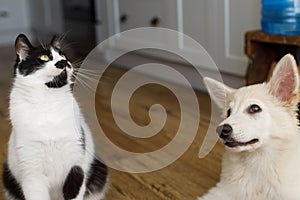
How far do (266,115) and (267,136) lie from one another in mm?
54

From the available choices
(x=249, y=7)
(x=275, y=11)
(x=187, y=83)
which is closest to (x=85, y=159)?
(x=275, y=11)

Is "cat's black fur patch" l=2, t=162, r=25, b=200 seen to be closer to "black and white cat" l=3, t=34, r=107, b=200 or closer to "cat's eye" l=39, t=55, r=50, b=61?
"black and white cat" l=3, t=34, r=107, b=200

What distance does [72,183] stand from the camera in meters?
1.18

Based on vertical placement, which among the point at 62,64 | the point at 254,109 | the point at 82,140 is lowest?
the point at 82,140

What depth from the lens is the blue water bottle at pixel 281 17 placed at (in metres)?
1.90

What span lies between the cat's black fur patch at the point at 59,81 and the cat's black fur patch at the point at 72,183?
0.24 metres

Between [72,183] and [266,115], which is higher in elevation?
[266,115]

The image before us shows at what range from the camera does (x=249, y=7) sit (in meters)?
2.24

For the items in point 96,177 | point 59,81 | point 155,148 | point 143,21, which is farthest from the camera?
point 143,21

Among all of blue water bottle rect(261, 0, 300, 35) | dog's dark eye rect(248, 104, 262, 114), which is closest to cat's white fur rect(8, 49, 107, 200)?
dog's dark eye rect(248, 104, 262, 114)

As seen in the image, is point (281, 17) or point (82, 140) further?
point (281, 17)

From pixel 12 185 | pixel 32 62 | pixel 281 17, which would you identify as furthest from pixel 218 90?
pixel 281 17

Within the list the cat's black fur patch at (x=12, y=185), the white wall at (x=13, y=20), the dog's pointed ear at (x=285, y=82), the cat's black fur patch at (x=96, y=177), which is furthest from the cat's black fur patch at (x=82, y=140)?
the white wall at (x=13, y=20)

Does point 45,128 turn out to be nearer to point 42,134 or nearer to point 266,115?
point 42,134
